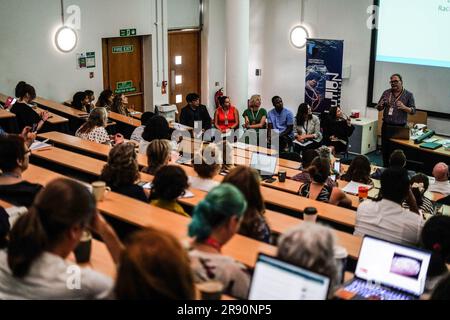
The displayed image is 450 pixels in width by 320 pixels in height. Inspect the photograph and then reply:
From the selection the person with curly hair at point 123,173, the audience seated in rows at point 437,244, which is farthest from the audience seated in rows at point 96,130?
the audience seated in rows at point 437,244

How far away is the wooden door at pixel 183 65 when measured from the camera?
38.7ft

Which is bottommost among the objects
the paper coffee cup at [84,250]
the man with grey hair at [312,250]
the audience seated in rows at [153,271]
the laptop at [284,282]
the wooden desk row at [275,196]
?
the wooden desk row at [275,196]

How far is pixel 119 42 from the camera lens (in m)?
10.8

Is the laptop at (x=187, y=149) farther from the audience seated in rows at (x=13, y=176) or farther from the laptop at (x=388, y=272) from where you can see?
the laptop at (x=388, y=272)

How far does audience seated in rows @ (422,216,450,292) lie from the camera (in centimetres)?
347

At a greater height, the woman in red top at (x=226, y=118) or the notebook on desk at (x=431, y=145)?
the woman in red top at (x=226, y=118)

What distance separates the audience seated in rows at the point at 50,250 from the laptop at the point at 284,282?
64cm

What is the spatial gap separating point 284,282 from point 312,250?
→ 179 millimetres

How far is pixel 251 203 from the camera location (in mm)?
3723

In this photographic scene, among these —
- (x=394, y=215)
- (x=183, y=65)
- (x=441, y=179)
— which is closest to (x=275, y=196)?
(x=394, y=215)

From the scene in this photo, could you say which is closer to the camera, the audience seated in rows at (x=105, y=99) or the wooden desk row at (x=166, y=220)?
the wooden desk row at (x=166, y=220)

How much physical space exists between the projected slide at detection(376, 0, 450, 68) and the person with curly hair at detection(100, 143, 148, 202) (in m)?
6.75

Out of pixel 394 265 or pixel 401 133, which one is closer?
pixel 394 265

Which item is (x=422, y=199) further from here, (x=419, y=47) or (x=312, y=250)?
(x=419, y=47)
